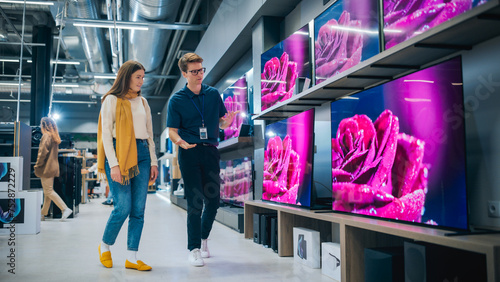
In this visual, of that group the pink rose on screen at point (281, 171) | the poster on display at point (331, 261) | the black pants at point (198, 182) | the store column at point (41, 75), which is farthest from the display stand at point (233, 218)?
the store column at point (41, 75)

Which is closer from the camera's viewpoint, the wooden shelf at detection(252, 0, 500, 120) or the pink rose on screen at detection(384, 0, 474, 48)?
the wooden shelf at detection(252, 0, 500, 120)

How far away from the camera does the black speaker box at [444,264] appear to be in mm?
1479

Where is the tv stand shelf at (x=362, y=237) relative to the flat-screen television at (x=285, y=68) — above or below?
below

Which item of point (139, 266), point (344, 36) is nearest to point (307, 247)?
point (139, 266)

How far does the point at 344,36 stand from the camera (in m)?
2.63

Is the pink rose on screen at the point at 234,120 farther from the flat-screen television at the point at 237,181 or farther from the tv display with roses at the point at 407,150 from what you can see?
the tv display with roses at the point at 407,150

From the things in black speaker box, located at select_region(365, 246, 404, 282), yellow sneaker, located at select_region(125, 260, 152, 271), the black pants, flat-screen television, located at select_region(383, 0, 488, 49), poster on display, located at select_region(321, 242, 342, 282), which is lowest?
yellow sneaker, located at select_region(125, 260, 152, 271)

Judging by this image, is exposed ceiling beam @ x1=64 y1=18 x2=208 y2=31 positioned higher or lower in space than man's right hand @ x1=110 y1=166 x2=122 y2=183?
higher

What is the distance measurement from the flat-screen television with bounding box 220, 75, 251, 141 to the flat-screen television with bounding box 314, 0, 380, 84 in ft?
6.77

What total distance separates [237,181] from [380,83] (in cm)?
304

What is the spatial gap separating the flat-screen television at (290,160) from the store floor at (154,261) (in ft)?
1.47

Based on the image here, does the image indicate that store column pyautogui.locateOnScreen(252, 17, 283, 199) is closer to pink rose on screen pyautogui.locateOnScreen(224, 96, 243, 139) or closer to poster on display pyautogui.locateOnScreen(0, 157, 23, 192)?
pink rose on screen pyautogui.locateOnScreen(224, 96, 243, 139)

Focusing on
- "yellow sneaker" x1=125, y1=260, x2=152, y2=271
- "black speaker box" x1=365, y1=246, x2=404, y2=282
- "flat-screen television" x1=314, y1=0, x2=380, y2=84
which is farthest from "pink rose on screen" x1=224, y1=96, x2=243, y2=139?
"black speaker box" x1=365, y1=246, x2=404, y2=282

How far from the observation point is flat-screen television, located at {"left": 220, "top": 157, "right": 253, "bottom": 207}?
4.72 meters
